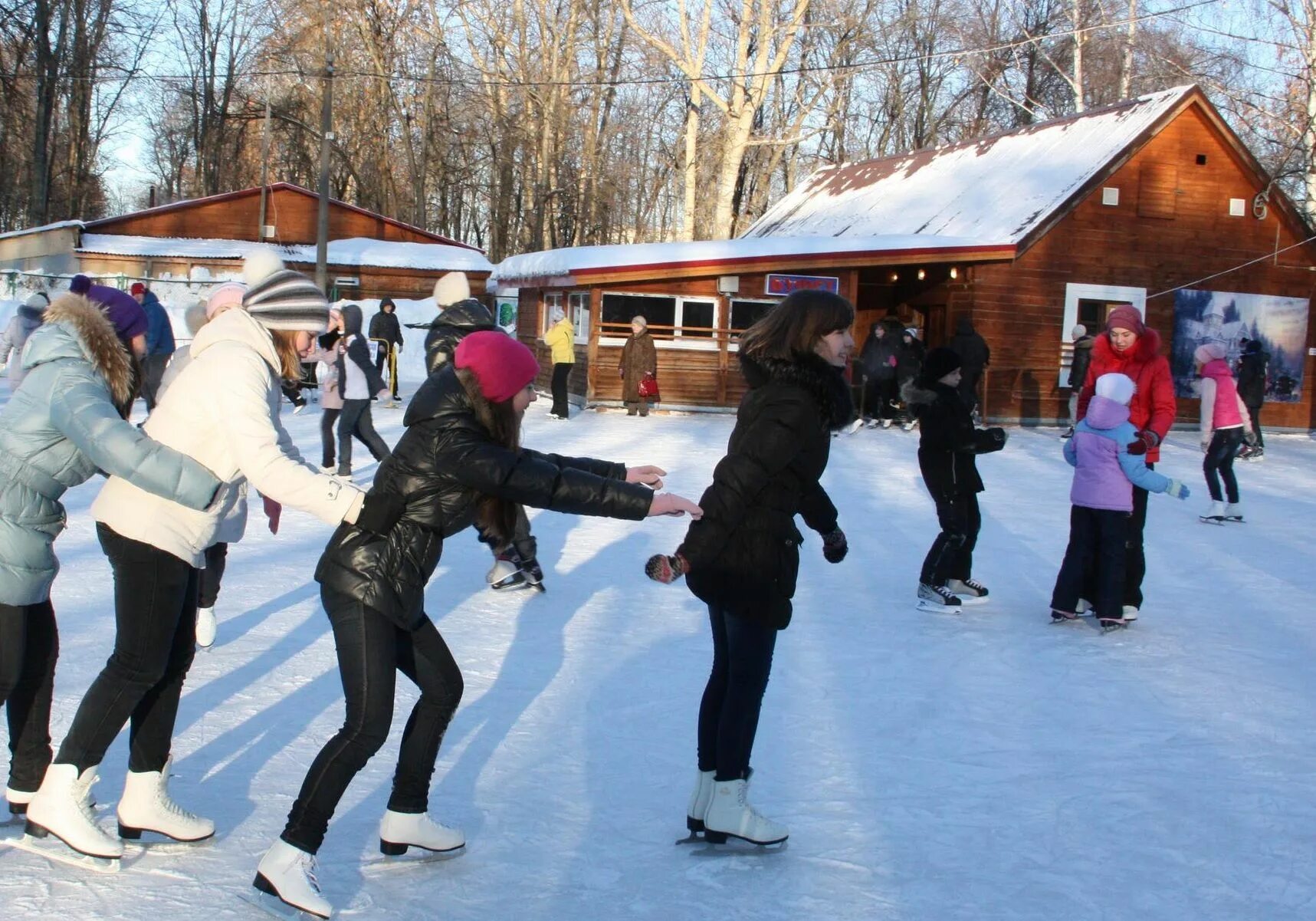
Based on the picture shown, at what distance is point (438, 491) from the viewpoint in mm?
3170

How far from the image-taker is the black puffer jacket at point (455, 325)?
6.18 meters

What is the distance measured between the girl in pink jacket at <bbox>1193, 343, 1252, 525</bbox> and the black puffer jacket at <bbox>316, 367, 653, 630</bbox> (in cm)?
862

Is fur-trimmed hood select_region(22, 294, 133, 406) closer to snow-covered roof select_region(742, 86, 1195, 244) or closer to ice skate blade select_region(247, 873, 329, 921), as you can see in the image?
ice skate blade select_region(247, 873, 329, 921)

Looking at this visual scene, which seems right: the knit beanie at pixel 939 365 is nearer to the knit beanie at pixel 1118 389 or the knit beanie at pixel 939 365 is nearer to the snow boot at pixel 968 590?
the knit beanie at pixel 1118 389

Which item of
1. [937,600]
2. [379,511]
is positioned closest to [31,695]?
[379,511]

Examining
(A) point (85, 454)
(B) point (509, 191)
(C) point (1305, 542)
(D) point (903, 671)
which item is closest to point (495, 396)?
(A) point (85, 454)

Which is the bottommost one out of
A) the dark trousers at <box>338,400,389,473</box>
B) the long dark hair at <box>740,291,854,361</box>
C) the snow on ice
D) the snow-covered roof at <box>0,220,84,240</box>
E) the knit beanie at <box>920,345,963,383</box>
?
the snow on ice

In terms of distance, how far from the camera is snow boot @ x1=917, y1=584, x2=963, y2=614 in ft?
23.5

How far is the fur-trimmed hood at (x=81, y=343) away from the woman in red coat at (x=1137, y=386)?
198 inches

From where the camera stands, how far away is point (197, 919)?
311 centimetres

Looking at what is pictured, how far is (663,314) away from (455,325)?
13889 mm

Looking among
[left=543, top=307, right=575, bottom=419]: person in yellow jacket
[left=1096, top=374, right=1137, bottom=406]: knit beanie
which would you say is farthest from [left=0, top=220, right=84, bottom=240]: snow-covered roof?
[left=1096, top=374, right=1137, bottom=406]: knit beanie

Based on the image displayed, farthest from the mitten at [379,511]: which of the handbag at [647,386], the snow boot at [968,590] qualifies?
the handbag at [647,386]

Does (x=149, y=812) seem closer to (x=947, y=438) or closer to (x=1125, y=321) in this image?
(x=947, y=438)
